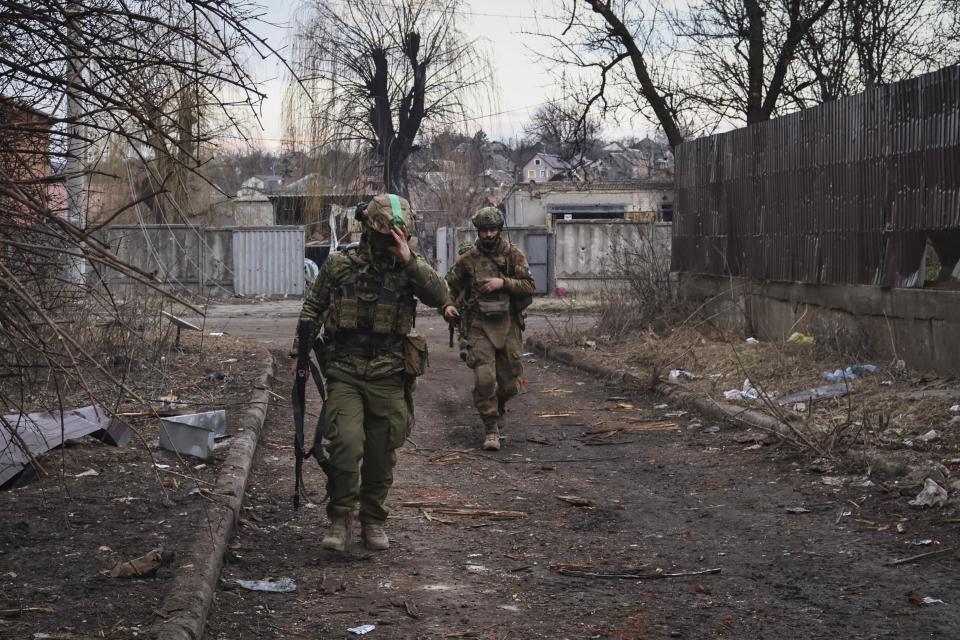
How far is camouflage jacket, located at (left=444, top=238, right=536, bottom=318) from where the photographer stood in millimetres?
9375

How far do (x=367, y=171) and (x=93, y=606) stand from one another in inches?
1072

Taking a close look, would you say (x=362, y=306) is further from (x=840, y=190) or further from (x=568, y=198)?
(x=568, y=198)

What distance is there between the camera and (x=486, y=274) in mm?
9430

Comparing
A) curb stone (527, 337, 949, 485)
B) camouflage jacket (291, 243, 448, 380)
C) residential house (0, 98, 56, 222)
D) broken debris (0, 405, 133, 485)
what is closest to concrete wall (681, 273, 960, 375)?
curb stone (527, 337, 949, 485)

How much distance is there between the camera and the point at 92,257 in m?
3.14

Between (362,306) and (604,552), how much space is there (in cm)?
181

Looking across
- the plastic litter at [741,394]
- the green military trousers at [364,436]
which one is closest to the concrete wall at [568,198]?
the plastic litter at [741,394]

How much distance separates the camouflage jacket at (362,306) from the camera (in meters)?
5.98

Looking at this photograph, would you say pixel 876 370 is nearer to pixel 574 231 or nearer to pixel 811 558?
pixel 811 558

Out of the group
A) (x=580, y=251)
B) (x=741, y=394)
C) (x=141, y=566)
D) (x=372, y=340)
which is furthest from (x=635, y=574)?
(x=580, y=251)

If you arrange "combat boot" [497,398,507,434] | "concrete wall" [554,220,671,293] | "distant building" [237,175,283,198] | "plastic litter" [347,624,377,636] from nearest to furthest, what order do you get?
"plastic litter" [347,624,377,636], "combat boot" [497,398,507,434], "distant building" [237,175,283,198], "concrete wall" [554,220,671,293]

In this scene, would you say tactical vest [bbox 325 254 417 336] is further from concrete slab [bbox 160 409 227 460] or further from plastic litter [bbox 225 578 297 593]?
concrete slab [bbox 160 409 227 460]

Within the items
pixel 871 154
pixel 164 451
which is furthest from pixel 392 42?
pixel 164 451

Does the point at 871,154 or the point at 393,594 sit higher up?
the point at 871,154
